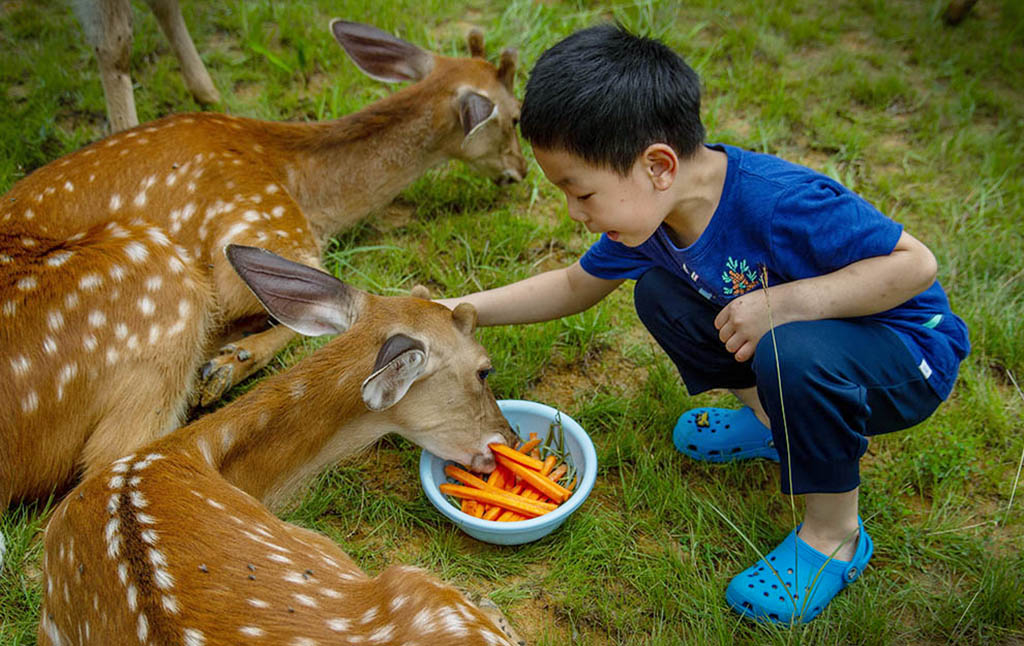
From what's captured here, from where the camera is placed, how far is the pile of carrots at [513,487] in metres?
3.04

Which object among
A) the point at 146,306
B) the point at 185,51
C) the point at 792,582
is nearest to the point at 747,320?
the point at 792,582

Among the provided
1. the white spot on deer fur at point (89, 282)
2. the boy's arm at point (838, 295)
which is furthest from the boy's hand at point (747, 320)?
the white spot on deer fur at point (89, 282)

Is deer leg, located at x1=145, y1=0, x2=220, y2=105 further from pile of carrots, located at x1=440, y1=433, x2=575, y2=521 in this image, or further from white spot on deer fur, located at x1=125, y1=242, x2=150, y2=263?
pile of carrots, located at x1=440, y1=433, x2=575, y2=521

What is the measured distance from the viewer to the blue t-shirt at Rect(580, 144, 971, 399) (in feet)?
8.63

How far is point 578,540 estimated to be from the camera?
3055mm

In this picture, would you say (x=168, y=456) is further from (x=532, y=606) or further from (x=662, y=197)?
(x=662, y=197)

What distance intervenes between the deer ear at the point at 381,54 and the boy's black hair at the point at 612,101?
2.08m

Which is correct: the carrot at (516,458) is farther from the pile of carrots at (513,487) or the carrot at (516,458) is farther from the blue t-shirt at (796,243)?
the blue t-shirt at (796,243)

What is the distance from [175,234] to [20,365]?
93cm

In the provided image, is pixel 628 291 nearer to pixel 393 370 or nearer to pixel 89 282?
pixel 393 370

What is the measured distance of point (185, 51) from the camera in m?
4.86

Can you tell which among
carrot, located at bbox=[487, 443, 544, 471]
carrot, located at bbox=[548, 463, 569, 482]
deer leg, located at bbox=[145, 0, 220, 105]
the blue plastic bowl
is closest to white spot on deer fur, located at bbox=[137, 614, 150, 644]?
the blue plastic bowl

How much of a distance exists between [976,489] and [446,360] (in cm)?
195

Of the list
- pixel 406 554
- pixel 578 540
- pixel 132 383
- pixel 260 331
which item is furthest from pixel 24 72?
pixel 578 540
